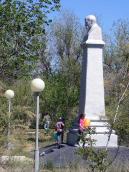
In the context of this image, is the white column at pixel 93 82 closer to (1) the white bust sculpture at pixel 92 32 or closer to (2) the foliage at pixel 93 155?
(1) the white bust sculpture at pixel 92 32

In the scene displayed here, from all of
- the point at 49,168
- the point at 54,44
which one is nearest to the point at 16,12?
the point at 49,168

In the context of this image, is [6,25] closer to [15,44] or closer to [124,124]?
[15,44]

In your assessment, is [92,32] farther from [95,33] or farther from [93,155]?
[93,155]

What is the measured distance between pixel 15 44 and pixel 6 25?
4.32ft

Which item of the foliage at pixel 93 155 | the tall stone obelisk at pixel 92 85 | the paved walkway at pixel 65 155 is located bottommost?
the paved walkway at pixel 65 155

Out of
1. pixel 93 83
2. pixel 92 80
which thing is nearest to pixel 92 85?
pixel 93 83

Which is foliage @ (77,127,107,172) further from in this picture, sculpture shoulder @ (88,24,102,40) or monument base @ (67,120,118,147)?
sculpture shoulder @ (88,24,102,40)

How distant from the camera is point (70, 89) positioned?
43.4 m

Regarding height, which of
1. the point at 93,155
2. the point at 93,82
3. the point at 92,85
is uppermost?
the point at 93,82

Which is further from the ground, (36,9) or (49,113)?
(36,9)

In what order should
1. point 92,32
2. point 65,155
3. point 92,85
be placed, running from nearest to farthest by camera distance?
point 65,155 < point 92,85 < point 92,32

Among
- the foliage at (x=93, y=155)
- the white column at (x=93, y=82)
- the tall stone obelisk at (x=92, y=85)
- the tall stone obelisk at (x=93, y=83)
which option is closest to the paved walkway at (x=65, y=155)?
the tall stone obelisk at (x=92, y=85)

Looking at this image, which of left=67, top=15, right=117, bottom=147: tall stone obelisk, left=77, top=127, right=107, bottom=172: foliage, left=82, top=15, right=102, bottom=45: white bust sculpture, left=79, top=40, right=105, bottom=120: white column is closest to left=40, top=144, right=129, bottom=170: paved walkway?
left=67, top=15, right=117, bottom=147: tall stone obelisk

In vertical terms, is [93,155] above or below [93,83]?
below
